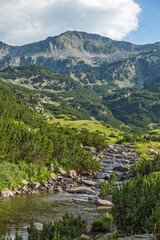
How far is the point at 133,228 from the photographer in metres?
13.1

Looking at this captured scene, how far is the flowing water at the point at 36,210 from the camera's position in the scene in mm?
18562

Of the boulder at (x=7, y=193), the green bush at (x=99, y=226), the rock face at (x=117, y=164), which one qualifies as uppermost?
the green bush at (x=99, y=226)

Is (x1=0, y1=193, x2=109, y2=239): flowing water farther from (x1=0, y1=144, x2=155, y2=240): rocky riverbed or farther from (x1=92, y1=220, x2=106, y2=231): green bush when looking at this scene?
(x1=92, y1=220, x2=106, y2=231): green bush

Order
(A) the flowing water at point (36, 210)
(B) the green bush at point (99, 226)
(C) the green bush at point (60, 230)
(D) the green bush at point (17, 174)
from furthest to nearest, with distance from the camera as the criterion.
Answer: (D) the green bush at point (17, 174) → (A) the flowing water at point (36, 210) → (B) the green bush at point (99, 226) → (C) the green bush at point (60, 230)

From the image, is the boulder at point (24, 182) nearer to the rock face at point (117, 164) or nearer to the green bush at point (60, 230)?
the rock face at point (117, 164)

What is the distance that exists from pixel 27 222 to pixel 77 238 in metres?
7.76

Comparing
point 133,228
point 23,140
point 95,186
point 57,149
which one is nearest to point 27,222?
point 133,228

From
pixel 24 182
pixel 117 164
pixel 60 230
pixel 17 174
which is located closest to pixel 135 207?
pixel 60 230

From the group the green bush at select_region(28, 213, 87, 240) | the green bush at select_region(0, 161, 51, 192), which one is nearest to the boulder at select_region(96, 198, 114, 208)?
the green bush at select_region(28, 213, 87, 240)

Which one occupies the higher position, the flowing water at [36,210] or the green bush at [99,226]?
the green bush at [99,226]

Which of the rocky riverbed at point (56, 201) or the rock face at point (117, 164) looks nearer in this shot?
the rocky riverbed at point (56, 201)

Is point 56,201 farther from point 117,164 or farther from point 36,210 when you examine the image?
point 117,164

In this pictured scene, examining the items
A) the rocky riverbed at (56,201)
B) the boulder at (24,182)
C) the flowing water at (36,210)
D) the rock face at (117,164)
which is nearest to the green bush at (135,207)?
the rocky riverbed at (56,201)

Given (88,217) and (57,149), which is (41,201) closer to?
(88,217)
